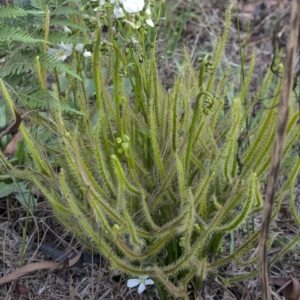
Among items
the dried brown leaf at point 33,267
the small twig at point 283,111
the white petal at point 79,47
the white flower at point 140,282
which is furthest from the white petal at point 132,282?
the white petal at point 79,47

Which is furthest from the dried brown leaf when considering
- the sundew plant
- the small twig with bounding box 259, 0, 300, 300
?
the small twig with bounding box 259, 0, 300, 300

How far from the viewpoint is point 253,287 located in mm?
1777

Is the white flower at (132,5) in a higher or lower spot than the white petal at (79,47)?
higher

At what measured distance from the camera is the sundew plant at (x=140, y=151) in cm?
135

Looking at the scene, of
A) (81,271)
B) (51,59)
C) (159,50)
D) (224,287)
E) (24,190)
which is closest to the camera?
(51,59)

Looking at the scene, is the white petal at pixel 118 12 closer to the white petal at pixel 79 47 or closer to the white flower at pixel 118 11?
the white flower at pixel 118 11

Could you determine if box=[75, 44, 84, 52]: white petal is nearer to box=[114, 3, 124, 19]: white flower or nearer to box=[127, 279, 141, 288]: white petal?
box=[114, 3, 124, 19]: white flower

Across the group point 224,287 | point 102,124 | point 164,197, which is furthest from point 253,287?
point 102,124

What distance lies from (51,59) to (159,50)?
5.26 ft

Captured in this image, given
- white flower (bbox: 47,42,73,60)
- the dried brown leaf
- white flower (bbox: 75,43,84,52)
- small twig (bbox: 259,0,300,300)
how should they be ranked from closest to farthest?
small twig (bbox: 259,0,300,300) < white flower (bbox: 75,43,84,52) < white flower (bbox: 47,42,73,60) < the dried brown leaf

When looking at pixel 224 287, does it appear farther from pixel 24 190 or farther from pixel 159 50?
pixel 159 50

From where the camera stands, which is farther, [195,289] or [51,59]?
[195,289]

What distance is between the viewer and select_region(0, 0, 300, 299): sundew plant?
1.35 meters

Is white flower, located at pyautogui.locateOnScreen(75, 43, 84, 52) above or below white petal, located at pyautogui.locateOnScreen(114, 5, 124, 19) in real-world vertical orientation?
below
